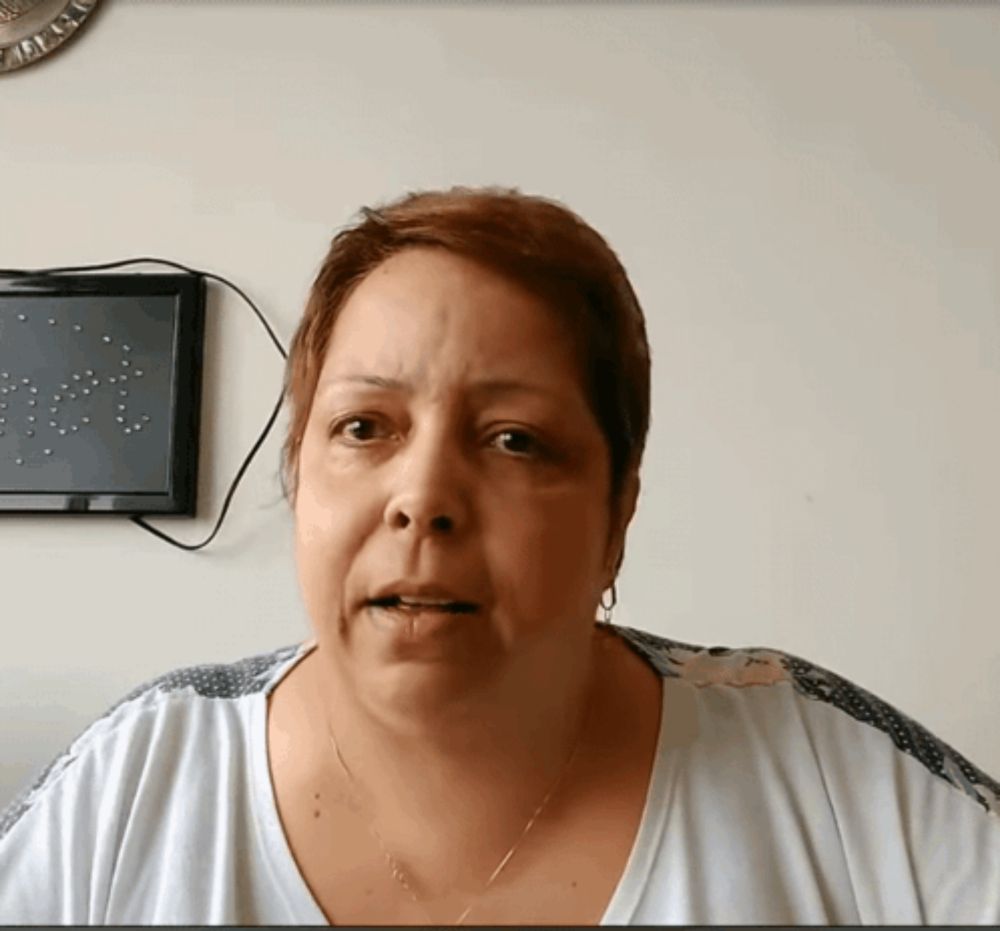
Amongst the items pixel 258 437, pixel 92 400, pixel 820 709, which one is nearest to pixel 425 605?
pixel 820 709

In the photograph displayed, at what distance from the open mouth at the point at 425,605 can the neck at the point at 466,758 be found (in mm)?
51

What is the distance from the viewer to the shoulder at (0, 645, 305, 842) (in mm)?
688

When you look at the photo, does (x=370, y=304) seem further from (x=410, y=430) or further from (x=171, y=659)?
(x=171, y=659)

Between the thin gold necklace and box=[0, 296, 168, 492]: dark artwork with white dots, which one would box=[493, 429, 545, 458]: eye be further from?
box=[0, 296, 168, 492]: dark artwork with white dots

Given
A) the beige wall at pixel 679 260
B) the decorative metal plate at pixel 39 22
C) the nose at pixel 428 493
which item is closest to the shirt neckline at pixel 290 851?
the nose at pixel 428 493

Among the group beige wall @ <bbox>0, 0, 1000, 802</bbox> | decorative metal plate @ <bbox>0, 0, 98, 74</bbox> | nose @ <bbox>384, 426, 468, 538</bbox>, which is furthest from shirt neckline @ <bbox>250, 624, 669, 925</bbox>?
decorative metal plate @ <bbox>0, 0, 98, 74</bbox>

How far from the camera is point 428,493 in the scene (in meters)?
0.57

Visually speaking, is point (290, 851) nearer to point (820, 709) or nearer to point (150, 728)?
point (150, 728)

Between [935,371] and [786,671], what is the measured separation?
1.72ft

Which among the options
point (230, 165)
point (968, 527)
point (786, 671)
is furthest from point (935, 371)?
point (230, 165)

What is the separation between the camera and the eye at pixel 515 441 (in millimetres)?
605

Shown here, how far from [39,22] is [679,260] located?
2.66 feet

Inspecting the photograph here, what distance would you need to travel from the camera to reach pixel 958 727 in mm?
1136

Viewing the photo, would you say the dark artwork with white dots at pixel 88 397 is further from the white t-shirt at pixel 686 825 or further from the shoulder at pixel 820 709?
the shoulder at pixel 820 709
